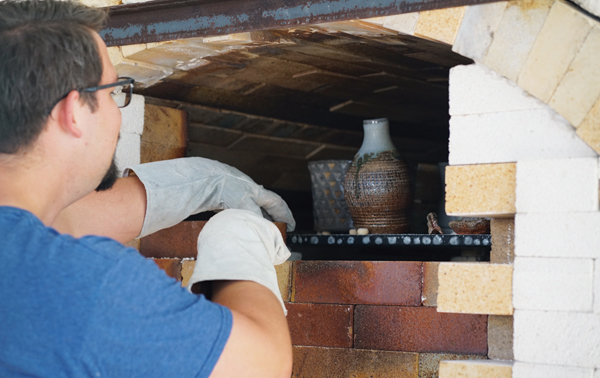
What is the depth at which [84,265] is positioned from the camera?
1.06 m

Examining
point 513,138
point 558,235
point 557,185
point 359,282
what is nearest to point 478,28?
point 513,138

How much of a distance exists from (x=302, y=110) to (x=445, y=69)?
766 mm

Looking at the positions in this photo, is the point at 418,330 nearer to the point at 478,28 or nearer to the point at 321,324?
the point at 321,324

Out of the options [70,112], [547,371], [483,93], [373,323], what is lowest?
[373,323]

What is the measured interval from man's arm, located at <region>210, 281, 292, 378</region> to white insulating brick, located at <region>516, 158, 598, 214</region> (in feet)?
2.33

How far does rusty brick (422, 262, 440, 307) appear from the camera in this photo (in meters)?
2.06

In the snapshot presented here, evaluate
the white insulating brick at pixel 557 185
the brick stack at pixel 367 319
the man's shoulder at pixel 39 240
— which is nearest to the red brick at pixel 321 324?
the brick stack at pixel 367 319

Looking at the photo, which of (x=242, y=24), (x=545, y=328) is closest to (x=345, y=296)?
(x=545, y=328)

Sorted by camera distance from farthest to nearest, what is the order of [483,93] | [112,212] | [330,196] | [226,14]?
1. [330,196]
2. [112,212]
3. [226,14]
4. [483,93]

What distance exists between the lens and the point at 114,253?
109cm

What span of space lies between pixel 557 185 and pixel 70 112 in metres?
1.15

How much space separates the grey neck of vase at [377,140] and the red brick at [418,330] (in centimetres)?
65

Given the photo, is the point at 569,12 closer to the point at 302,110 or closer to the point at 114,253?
the point at 114,253

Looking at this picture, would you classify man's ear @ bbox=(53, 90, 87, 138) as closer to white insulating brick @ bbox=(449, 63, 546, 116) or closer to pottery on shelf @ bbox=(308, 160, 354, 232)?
white insulating brick @ bbox=(449, 63, 546, 116)
